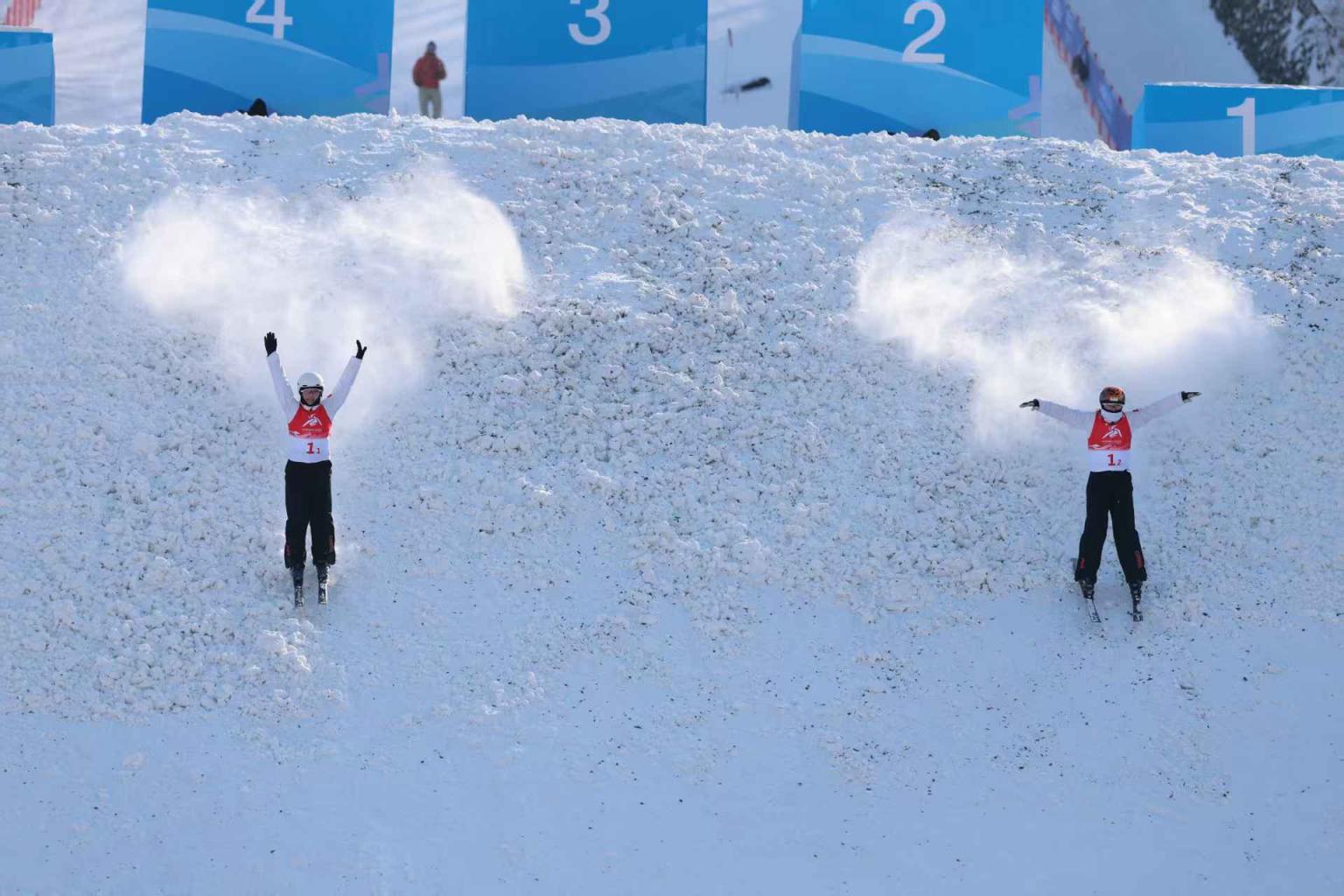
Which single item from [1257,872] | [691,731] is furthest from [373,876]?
[1257,872]

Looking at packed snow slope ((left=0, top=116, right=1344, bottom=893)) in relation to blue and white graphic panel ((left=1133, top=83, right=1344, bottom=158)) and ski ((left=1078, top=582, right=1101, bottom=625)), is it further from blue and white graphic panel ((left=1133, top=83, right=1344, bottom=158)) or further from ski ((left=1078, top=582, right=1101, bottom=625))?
blue and white graphic panel ((left=1133, top=83, right=1344, bottom=158))

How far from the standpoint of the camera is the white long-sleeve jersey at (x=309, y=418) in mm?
10211

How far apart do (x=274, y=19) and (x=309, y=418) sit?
7377 mm

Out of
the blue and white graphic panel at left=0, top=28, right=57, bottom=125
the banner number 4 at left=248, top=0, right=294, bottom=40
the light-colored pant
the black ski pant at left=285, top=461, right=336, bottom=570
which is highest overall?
the banner number 4 at left=248, top=0, right=294, bottom=40

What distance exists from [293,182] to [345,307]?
1869mm

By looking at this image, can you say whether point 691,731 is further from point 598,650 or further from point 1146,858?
point 1146,858

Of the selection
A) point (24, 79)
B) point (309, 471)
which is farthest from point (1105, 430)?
point (24, 79)

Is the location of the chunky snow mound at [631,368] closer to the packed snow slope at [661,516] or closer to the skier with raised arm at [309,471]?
the packed snow slope at [661,516]

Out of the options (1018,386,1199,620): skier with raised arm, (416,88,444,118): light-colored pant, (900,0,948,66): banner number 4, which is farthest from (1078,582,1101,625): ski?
(416,88,444,118): light-colored pant

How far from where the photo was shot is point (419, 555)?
10.5 m

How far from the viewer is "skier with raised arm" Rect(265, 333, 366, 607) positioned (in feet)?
33.1

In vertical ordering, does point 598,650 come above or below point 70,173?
below

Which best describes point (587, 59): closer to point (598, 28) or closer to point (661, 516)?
point (598, 28)

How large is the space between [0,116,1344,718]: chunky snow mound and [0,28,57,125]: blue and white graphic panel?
1.67 m
